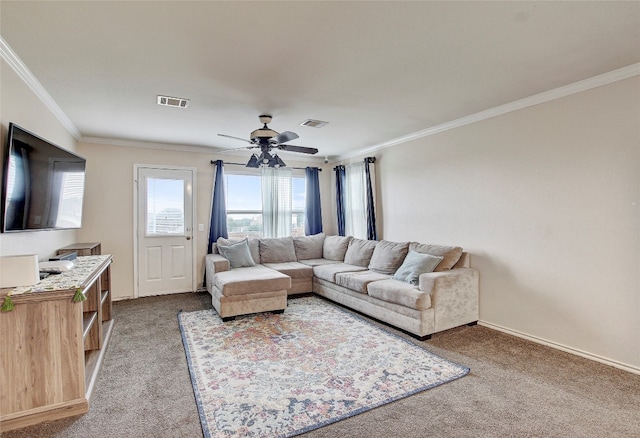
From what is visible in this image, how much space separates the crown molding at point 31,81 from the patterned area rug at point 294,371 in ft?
8.75

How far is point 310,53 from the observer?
2365mm

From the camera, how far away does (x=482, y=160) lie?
3834mm

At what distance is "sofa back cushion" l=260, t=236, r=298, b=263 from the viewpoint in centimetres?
551

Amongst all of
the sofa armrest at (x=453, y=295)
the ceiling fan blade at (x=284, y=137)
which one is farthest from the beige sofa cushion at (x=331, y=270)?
the ceiling fan blade at (x=284, y=137)

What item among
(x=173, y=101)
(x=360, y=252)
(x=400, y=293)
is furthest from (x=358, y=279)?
(x=173, y=101)

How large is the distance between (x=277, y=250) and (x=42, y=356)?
12.2 feet

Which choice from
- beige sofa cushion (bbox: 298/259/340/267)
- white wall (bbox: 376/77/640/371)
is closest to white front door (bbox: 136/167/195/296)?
beige sofa cushion (bbox: 298/259/340/267)

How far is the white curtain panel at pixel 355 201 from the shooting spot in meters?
5.70

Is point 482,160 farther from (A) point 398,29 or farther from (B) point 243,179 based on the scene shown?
(B) point 243,179

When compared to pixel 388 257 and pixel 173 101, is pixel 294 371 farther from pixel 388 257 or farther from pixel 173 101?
pixel 173 101

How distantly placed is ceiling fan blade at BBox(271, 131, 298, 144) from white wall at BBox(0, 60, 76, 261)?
7.36ft

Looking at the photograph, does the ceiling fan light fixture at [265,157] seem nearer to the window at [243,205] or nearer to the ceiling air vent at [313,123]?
the ceiling air vent at [313,123]

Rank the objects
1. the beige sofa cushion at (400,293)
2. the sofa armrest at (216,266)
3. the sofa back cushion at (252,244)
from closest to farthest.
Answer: the beige sofa cushion at (400,293)
the sofa armrest at (216,266)
the sofa back cushion at (252,244)

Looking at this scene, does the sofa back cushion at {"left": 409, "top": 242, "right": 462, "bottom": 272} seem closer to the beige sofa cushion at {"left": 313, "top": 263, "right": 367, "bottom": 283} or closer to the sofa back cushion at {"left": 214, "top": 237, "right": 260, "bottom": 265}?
the beige sofa cushion at {"left": 313, "top": 263, "right": 367, "bottom": 283}
